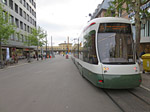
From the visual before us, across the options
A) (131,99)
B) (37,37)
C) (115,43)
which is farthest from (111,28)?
(37,37)

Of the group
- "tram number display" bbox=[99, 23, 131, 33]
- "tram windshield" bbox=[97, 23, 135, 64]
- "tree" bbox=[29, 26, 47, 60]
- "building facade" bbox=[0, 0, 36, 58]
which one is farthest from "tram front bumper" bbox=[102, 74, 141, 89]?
"tree" bbox=[29, 26, 47, 60]

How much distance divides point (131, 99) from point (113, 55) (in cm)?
164

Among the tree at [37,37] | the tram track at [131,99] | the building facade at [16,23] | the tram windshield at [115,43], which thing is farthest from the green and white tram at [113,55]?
the tree at [37,37]

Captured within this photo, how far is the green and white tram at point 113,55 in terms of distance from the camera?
4.01 m

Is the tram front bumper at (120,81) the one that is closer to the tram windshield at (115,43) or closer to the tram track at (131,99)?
the tram track at (131,99)

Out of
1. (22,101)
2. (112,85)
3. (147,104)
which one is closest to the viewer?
(147,104)

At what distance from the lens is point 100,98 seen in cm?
387

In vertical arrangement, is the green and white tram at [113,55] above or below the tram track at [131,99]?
above

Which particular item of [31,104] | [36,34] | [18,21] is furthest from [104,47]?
[18,21]

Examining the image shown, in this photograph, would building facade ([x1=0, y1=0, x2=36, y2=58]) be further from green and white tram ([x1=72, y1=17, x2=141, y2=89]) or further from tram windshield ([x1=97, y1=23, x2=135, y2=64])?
A: tram windshield ([x1=97, y1=23, x2=135, y2=64])

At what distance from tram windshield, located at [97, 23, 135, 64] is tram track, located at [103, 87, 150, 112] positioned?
1212 millimetres

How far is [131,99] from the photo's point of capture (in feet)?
12.1

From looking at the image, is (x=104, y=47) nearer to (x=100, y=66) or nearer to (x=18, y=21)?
(x=100, y=66)

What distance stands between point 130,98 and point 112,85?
70 cm
